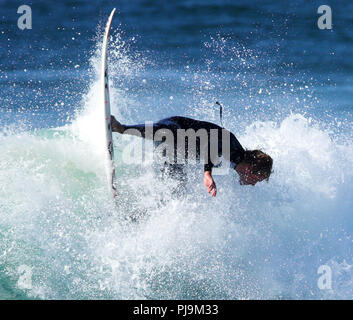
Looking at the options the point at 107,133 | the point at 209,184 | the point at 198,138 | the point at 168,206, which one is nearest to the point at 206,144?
the point at 198,138

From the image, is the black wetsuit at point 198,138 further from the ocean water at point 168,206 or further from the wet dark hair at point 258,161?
the ocean water at point 168,206

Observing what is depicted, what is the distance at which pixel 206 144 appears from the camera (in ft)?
13.5

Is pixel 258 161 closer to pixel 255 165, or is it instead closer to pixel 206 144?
pixel 255 165

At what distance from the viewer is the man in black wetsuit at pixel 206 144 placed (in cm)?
409

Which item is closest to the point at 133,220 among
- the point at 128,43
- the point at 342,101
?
the point at 342,101

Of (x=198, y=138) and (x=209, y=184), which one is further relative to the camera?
(x=198, y=138)

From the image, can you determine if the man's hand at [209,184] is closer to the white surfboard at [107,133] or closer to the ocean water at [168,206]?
the ocean water at [168,206]

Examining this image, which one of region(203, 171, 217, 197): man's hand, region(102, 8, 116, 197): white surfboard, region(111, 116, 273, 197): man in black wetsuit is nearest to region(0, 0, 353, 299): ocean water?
region(102, 8, 116, 197): white surfboard

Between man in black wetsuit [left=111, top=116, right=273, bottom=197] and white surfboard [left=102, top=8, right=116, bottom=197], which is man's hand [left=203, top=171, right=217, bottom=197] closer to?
man in black wetsuit [left=111, top=116, right=273, bottom=197]

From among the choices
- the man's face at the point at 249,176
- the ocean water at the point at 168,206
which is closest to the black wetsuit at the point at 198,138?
the man's face at the point at 249,176

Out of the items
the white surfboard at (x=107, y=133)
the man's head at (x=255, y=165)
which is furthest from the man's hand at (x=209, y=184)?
the white surfboard at (x=107, y=133)

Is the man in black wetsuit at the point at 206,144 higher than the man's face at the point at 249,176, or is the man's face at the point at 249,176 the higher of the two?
the man in black wetsuit at the point at 206,144

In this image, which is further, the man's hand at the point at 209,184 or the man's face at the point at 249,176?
the man's face at the point at 249,176

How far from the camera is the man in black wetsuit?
4090mm
